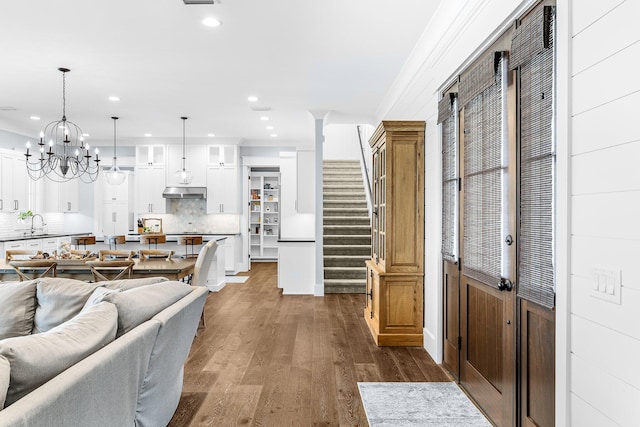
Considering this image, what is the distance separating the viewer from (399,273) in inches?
171

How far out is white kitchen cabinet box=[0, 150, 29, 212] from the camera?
770cm

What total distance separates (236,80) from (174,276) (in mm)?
2501

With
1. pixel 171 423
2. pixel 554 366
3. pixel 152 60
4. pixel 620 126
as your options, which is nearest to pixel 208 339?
pixel 171 423

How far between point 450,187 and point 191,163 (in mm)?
7122

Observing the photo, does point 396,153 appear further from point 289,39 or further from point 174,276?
point 174,276

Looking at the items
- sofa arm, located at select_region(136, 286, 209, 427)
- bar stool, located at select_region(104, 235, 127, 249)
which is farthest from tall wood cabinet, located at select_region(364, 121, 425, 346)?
bar stool, located at select_region(104, 235, 127, 249)

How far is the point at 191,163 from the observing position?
947 cm

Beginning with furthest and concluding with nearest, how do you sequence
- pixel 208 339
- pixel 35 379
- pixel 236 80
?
pixel 236 80, pixel 208 339, pixel 35 379

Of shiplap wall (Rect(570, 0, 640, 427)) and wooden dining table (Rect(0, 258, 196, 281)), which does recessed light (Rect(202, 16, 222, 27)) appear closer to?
wooden dining table (Rect(0, 258, 196, 281))

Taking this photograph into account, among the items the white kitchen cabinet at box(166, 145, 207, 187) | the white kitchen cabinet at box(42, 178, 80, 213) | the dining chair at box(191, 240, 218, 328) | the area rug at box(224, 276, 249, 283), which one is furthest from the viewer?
the white kitchen cabinet at box(166, 145, 207, 187)

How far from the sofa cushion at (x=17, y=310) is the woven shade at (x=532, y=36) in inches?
117

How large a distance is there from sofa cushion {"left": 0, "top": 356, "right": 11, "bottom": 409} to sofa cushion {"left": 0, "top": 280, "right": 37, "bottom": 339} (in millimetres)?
1244

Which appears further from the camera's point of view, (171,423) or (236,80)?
(236,80)

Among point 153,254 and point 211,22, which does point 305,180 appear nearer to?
point 153,254
